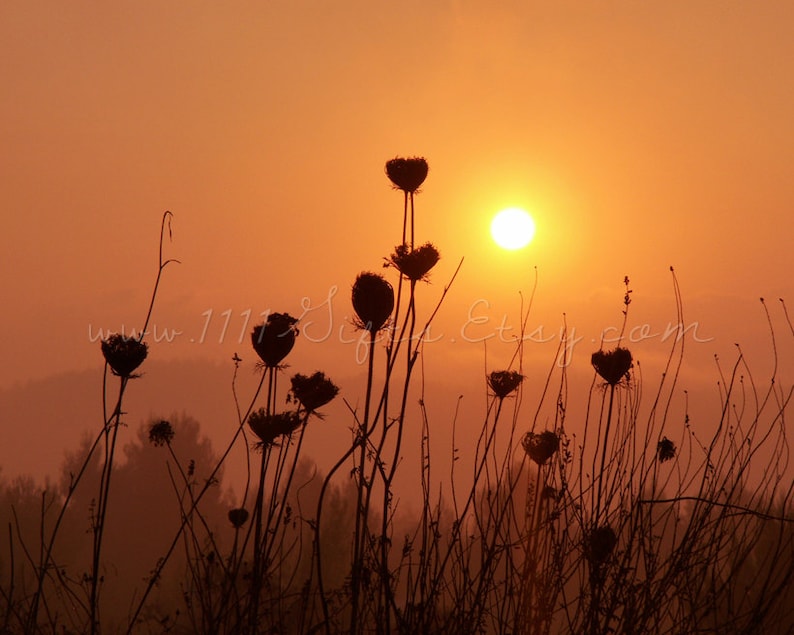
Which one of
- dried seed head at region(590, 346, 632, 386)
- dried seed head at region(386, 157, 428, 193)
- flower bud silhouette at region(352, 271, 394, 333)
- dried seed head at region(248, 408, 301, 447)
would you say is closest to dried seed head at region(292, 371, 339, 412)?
dried seed head at region(248, 408, 301, 447)

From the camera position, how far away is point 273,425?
450 centimetres

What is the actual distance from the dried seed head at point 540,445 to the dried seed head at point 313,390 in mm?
1210

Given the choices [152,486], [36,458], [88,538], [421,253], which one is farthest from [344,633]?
[36,458]

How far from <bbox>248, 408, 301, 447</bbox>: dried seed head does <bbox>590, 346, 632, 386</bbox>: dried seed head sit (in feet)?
5.96

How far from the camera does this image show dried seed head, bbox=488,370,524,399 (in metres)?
5.16

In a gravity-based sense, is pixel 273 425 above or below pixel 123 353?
below

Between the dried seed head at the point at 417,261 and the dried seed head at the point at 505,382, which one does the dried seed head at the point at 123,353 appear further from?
the dried seed head at the point at 505,382

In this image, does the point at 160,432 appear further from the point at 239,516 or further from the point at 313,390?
the point at 313,390

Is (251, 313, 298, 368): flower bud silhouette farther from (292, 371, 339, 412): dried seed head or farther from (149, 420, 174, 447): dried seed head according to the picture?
(149, 420, 174, 447): dried seed head

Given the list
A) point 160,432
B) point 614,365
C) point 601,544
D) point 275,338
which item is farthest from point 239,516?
point 614,365

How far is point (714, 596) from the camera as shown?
13.2ft

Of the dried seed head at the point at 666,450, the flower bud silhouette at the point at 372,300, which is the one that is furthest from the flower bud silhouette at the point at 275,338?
the dried seed head at the point at 666,450

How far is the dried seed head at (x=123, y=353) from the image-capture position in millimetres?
4043

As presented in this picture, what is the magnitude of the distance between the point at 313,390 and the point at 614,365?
1.80m
